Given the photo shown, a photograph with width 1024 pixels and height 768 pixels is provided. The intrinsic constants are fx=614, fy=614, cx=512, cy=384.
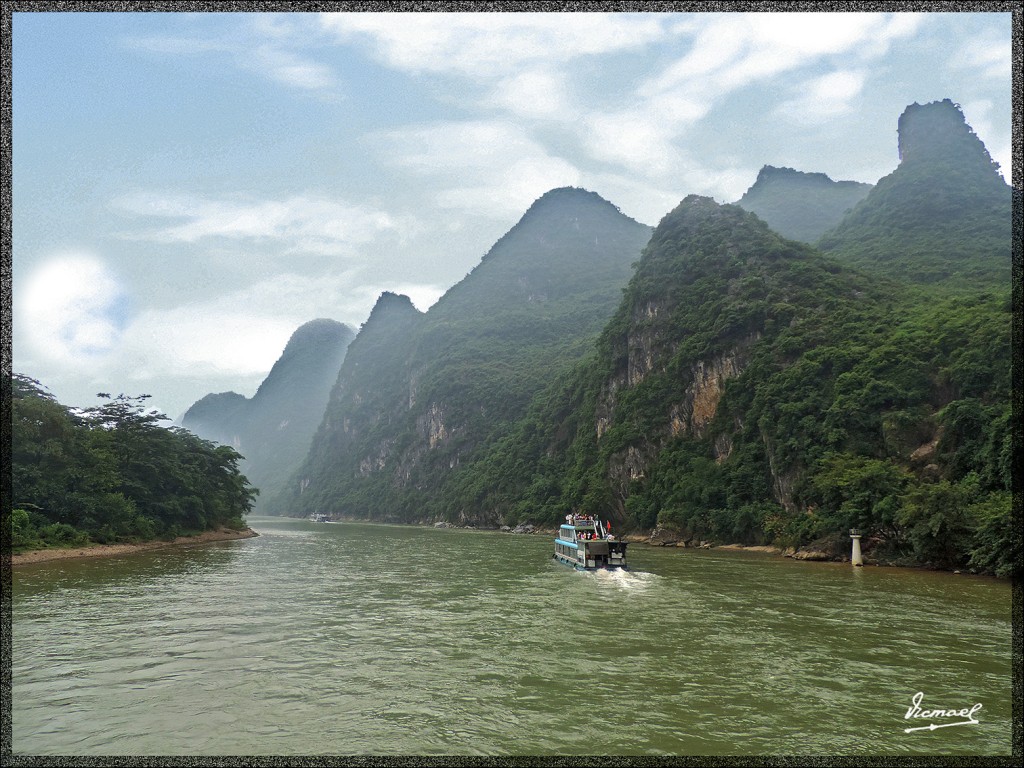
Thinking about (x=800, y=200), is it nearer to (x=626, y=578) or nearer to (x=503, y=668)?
(x=626, y=578)

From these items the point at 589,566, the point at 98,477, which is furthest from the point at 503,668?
the point at 98,477

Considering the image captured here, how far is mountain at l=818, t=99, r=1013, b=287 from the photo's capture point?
82.7m

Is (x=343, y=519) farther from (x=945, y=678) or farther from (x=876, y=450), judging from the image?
(x=945, y=678)

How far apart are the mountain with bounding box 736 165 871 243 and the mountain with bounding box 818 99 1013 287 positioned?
31.6 m

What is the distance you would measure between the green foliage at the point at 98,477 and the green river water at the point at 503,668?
44.9 ft

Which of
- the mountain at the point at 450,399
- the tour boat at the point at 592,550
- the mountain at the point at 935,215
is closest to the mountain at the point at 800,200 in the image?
the mountain at the point at 935,215

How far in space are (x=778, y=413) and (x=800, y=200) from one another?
146m

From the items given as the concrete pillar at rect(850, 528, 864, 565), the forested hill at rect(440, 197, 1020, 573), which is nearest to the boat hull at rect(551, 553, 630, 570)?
the concrete pillar at rect(850, 528, 864, 565)

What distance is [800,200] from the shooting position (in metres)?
180

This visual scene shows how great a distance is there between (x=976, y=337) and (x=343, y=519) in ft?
484

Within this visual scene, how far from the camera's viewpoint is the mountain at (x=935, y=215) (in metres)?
82.7

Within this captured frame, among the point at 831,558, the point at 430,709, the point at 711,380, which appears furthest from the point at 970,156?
the point at 430,709

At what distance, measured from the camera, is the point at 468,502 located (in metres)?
115

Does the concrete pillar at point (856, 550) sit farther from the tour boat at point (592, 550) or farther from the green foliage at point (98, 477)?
the green foliage at point (98, 477)
